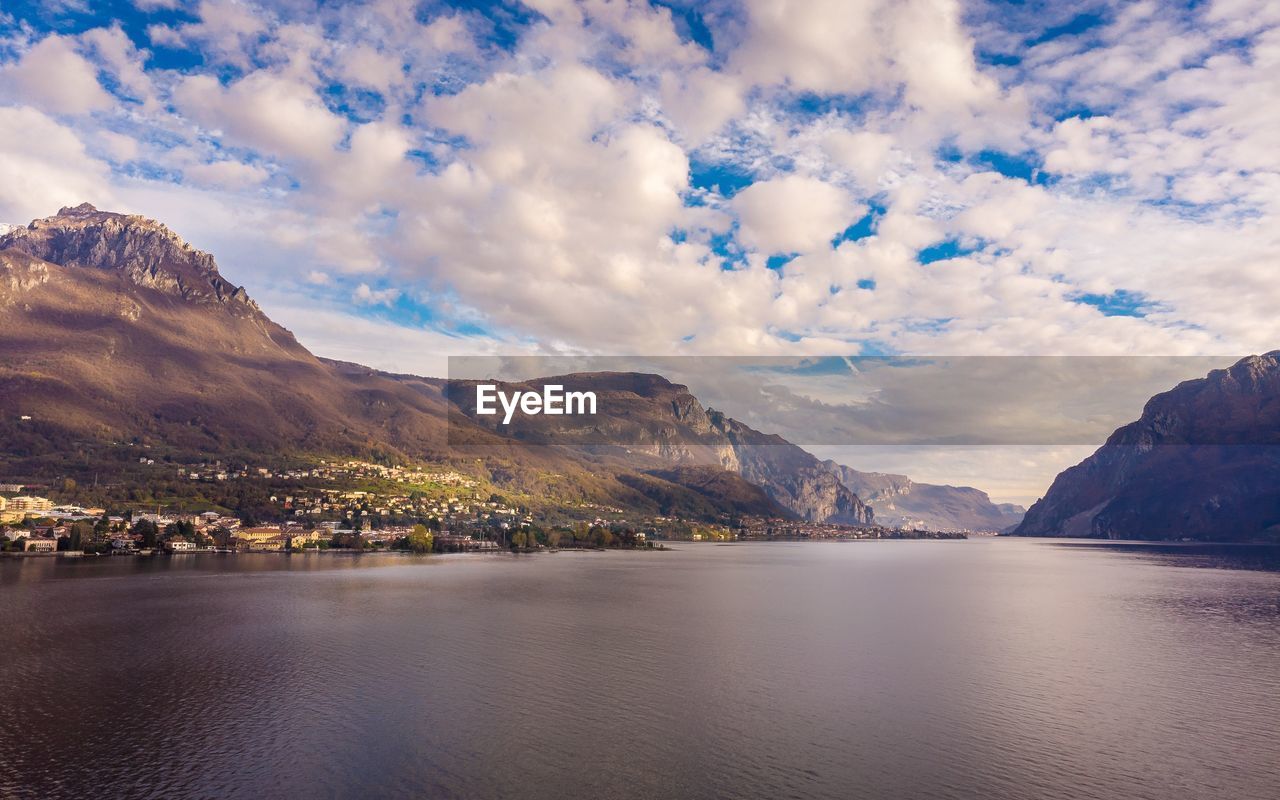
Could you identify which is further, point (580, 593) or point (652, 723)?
point (580, 593)

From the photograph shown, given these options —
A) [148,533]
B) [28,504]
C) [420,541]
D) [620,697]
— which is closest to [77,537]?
[148,533]

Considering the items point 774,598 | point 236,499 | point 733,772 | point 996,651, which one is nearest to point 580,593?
point 774,598

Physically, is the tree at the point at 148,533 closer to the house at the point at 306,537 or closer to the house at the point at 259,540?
the house at the point at 259,540

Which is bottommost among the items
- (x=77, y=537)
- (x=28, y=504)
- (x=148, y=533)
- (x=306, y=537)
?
(x=306, y=537)

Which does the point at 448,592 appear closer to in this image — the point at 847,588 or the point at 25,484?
the point at 847,588

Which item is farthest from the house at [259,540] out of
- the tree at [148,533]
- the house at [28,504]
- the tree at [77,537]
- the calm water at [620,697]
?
the calm water at [620,697]

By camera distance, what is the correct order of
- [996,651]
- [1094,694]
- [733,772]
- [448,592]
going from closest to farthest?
[733,772] → [1094,694] → [996,651] → [448,592]

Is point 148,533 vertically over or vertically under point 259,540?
over

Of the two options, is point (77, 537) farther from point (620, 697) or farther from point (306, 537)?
point (620, 697)

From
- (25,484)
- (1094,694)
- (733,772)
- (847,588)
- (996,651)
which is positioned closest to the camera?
(733,772)
